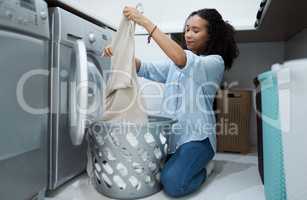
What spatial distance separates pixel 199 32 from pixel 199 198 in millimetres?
766

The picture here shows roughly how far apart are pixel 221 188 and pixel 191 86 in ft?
1.53

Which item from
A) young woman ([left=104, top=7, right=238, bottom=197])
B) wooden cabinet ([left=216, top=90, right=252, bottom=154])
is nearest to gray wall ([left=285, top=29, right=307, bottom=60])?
wooden cabinet ([left=216, top=90, right=252, bottom=154])

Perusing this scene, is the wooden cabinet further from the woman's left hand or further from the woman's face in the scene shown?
the woman's left hand

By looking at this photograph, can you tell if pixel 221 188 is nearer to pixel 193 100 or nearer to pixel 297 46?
pixel 193 100

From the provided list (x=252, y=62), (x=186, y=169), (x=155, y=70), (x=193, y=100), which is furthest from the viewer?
(x=252, y=62)

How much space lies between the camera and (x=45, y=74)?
Result: 3.21 ft

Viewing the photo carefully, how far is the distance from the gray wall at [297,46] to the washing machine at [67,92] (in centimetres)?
122

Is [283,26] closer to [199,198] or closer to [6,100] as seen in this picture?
[199,198]

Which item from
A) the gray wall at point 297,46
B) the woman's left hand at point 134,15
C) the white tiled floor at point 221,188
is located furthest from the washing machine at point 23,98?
the gray wall at point 297,46

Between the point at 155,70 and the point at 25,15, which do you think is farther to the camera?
the point at 155,70

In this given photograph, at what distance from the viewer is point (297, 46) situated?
5.56 feet

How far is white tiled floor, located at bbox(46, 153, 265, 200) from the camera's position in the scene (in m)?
1.08

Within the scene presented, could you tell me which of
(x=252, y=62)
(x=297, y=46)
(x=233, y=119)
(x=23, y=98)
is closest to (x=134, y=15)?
(x=23, y=98)

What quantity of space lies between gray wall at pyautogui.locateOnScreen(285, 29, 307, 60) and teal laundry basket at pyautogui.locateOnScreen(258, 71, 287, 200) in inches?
37.3
